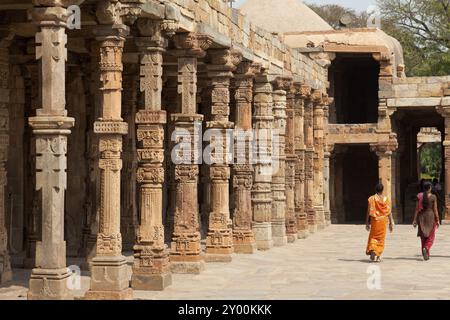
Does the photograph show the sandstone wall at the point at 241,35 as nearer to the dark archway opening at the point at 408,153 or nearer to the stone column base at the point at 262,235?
the stone column base at the point at 262,235

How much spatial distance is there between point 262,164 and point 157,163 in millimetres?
7117

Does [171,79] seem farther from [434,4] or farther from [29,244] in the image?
[434,4]

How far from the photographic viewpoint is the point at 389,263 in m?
15.9

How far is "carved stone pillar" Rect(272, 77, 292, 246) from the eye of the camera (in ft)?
65.6

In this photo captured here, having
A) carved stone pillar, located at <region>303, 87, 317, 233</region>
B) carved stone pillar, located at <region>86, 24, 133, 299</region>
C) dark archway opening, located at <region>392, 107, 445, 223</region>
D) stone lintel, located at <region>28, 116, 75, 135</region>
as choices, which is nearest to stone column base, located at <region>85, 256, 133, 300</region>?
carved stone pillar, located at <region>86, 24, 133, 299</region>

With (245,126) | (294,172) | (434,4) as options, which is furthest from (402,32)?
(245,126)

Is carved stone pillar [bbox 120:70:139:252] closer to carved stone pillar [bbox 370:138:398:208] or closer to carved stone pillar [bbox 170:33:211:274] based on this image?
carved stone pillar [bbox 170:33:211:274]

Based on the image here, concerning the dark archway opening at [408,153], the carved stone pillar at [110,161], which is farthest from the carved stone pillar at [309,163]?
the carved stone pillar at [110,161]

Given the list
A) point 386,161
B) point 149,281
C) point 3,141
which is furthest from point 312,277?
point 386,161

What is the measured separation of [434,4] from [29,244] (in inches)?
1181

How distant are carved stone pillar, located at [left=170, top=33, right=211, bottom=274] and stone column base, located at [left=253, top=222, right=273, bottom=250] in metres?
4.74

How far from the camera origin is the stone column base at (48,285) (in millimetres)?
9398

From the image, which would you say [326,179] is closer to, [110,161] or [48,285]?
[110,161]

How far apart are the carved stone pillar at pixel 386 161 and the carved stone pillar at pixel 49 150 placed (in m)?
20.1
